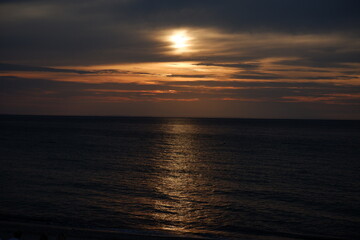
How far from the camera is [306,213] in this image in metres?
21.9

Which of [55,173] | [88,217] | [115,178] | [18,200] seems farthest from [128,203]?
[55,173]

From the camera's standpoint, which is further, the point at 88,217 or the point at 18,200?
the point at 18,200

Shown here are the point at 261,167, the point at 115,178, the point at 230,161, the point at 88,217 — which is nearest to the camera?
the point at 88,217

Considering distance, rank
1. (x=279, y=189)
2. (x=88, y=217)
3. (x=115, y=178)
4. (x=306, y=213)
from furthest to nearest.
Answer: (x=115, y=178) → (x=279, y=189) → (x=306, y=213) → (x=88, y=217)

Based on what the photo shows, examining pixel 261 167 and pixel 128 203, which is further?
pixel 261 167

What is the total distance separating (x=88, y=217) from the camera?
2031 centimetres

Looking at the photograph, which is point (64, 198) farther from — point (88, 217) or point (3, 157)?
point (3, 157)

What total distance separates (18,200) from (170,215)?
1133 centimetres

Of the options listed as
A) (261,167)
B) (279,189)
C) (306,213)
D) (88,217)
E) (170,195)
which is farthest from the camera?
(261,167)

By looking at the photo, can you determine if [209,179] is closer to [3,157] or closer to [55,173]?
[55,173]

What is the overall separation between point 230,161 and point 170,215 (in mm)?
30470

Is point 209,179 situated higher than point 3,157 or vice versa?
point 3,157

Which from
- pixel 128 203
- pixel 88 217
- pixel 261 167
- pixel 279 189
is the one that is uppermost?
pixel 261 167

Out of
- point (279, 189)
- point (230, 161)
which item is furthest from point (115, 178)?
point (230, 161)
